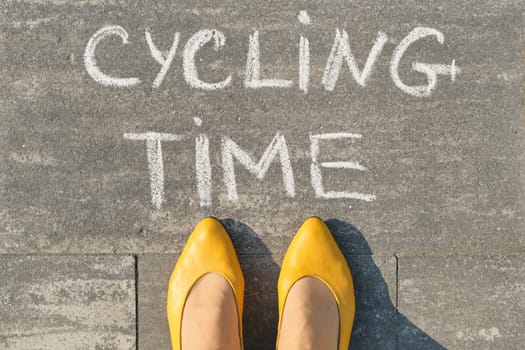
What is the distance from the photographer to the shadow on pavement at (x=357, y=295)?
8.57 feet

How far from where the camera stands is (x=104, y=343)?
2.62 metres

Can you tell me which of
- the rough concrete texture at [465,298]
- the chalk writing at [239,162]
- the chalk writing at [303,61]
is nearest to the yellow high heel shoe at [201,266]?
the chalk writing at [239,162]

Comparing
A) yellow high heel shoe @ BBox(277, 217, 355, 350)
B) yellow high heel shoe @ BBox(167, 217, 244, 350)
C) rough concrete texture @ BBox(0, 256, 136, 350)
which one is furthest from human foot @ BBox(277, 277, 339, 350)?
rough concrete texture @ BBox(0, 256, 136, 350)

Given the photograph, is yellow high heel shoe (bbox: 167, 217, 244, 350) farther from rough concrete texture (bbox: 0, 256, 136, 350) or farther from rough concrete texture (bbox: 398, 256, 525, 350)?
rough concrete texture (bbox: 398, 256, 525, 350)

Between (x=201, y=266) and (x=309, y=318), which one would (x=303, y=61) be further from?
(x=309, y=318)

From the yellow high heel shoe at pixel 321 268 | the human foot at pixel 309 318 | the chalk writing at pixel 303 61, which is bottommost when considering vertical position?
the human foot at pixel 309 318

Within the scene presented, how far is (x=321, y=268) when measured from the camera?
2.57 meters

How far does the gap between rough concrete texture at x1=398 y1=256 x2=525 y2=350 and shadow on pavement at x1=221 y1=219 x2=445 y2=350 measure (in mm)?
85

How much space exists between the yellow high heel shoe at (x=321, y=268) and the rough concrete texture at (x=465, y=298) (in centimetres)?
30

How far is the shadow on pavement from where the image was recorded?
2611 millimetres

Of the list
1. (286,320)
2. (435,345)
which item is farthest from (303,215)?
(435,345)

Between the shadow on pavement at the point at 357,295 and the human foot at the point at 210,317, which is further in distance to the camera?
the shadow on pavement at the point at 357,295

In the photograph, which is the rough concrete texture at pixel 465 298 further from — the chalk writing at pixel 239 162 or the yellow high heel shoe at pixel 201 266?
the yellow high heel shoe at pixel 201 266

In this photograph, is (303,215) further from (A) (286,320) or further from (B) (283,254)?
→ (A) (286,320)
